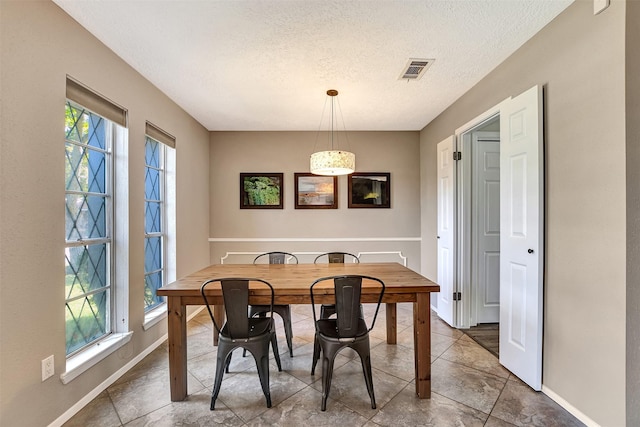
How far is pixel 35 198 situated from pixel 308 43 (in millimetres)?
1955

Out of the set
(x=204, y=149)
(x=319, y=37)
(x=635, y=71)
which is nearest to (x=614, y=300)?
(x=635, y=71)

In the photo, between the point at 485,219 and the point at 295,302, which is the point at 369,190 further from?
the point at 295,302

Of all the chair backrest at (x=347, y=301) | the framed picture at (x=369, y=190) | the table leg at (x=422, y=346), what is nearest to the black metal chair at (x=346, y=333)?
the chair backrest at (x=347, y=301)

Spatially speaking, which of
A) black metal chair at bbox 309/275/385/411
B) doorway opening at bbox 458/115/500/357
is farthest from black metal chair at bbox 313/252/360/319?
doorway opening at bbox 458/115/500/357

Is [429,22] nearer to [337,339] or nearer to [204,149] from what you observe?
[337,339]

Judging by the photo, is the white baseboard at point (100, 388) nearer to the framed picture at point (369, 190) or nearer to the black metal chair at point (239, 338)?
the black metal chair at point (239, 338)

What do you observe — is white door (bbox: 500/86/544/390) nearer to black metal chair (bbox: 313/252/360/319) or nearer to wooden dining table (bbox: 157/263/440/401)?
wooden dining table (bbox: 157/263/440/401)

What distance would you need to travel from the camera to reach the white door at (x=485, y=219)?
3.05m

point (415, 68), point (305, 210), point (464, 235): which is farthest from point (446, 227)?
point (305, 210)

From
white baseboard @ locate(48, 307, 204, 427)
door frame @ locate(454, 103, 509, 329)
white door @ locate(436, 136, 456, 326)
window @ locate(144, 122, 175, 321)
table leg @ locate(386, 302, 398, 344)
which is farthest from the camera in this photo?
white door @ locate(436, 136, 456, 326)

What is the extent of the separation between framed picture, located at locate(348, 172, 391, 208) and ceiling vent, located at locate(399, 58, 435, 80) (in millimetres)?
1815

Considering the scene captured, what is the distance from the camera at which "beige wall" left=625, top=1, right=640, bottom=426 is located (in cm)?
139

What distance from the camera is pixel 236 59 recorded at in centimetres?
223

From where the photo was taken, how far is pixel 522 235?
2059mm
